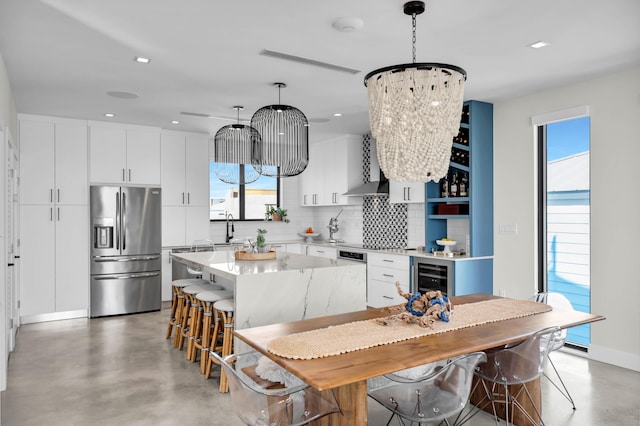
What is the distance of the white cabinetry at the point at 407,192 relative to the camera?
5843mm

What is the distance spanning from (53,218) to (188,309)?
103 inches

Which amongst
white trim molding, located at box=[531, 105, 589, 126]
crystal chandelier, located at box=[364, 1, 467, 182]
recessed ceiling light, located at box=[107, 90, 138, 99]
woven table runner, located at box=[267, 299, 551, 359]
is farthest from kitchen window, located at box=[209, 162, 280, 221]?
crystal chandelier, located at box=[364, 1, 467, 182]

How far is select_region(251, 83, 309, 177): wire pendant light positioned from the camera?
423cm

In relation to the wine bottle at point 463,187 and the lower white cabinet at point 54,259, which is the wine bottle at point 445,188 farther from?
the lower white cabinet at point 54,259

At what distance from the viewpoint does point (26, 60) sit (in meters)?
3.71

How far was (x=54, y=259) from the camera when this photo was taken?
19.2 ft

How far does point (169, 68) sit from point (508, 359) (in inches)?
135

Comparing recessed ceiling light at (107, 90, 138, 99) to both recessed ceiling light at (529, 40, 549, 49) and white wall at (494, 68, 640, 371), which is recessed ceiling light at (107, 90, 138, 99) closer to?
recessed ceiling light at (529, 40, 549, 49)

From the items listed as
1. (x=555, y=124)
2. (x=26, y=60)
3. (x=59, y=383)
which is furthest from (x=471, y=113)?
(x=59, y=383)

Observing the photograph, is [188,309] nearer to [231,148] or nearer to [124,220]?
[231,148]

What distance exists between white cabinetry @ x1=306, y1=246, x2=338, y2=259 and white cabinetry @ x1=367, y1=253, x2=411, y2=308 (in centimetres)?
86

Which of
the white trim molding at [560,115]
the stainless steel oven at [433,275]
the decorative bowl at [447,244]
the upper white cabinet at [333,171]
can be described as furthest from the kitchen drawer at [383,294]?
the white trim molding at [560,115]

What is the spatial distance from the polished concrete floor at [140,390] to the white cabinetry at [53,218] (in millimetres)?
1069

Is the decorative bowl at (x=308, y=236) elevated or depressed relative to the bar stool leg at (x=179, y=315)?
elevated
